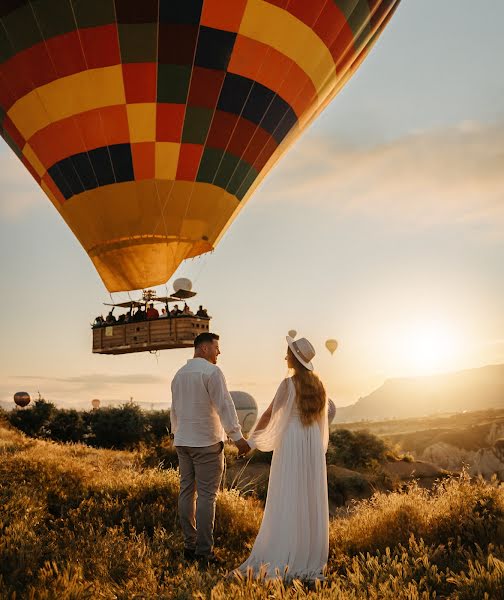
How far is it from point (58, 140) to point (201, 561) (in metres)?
11.6

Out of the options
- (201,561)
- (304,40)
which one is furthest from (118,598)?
(304,40)

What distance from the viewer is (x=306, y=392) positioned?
637 cm

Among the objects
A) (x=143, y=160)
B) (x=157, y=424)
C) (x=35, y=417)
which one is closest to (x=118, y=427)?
(x=157, y=424)

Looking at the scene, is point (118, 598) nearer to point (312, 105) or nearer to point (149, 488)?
point (149, 488)

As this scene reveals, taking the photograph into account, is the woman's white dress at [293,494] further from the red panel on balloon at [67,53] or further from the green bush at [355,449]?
the green bush at [355,449]

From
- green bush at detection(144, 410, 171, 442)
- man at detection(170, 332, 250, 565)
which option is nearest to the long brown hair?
man at detection(170, 332, 250, 565)

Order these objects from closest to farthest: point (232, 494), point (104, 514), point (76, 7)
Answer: point (104, 514) → point (232, 494) → point (76, 7)

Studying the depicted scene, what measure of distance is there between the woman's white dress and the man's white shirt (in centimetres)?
38

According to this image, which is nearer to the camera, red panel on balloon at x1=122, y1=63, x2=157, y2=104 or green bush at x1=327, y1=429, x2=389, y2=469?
red panel on balloon at x1=122, y1=63, x2=157, y2=104

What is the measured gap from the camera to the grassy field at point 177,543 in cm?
458

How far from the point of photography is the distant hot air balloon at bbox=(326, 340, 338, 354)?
35.6 metres

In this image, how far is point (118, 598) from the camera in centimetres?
479

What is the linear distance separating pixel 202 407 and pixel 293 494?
1259 millimetres

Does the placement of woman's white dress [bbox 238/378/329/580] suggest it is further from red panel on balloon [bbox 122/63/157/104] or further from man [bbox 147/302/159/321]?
red panel on balloon [bbox 122/63/157/104]
